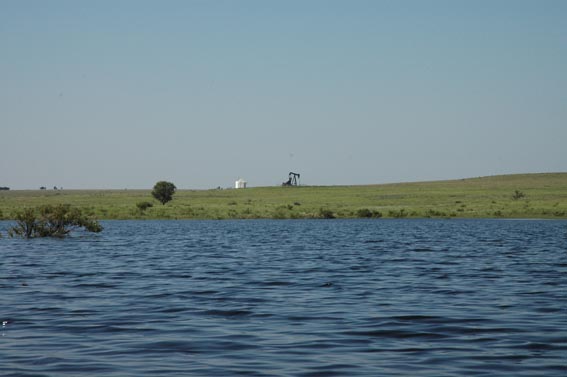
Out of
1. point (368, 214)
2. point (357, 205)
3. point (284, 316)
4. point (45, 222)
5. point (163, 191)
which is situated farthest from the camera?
point (163, 191)


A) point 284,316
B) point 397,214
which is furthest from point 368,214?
point 284,316

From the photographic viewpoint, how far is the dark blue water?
1436cm

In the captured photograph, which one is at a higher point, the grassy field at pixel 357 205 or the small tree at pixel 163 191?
the small tree at pixel 163 191

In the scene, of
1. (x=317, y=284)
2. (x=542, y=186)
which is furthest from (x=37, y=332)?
(x=542, y=186)

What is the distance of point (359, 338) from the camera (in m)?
16.8

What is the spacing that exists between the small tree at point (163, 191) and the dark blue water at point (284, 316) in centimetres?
10362

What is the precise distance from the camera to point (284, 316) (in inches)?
788

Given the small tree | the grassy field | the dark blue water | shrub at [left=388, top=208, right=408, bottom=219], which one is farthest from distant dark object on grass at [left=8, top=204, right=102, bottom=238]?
the small tree

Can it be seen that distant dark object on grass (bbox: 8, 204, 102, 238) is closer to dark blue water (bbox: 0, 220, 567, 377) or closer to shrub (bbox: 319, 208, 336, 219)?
dark blue water (bbox: 0, 220, 567, 377)

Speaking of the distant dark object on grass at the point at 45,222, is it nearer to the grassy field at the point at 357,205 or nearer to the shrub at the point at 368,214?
the grassy field at the point at 357,205

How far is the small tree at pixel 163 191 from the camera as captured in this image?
467ft

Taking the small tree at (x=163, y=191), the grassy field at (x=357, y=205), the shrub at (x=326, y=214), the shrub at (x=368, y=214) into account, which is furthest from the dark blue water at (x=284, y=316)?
the small tree at (x=163, y=191)

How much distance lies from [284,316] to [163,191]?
125 metres

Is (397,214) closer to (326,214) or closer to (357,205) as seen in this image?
(326,214)
